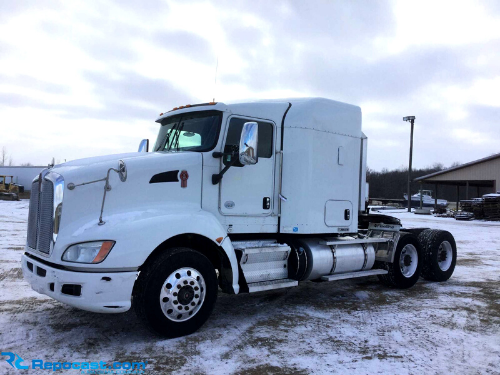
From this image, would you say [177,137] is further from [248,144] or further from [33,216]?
[33,216]

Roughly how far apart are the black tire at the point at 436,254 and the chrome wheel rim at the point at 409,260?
1.51ft

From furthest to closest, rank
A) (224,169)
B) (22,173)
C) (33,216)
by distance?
(22,173)
(224,169)
(33,216)

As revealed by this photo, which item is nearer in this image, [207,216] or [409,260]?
[207,216]

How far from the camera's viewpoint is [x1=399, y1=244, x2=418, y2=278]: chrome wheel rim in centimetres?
832

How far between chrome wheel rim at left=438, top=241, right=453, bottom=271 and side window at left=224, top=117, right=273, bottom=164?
4.87 m

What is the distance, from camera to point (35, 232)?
5172mm

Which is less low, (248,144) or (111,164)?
(248,144)

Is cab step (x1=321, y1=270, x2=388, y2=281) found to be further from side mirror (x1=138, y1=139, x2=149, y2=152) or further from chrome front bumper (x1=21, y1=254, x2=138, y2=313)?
side mirror (x1=138, y1=139, x2=149, y2=152)

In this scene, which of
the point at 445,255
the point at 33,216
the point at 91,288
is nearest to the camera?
the point at 91,288

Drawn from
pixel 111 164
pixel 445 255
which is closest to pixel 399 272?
pixel 445 255

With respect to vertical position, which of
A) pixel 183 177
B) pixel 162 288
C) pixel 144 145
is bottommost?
pixel 162 288

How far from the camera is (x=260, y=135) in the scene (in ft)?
20.5

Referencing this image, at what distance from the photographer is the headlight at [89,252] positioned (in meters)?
4.46

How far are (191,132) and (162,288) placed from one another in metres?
2.25
